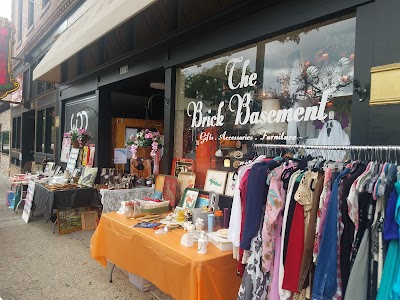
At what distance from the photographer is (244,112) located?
142 inches

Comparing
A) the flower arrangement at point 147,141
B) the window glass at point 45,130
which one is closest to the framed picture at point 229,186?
the flower arrangement at point 147,141

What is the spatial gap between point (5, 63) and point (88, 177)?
22.9ft

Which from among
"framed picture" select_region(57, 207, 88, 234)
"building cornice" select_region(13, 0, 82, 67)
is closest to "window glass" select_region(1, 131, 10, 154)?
"building cornice" select_region(13, 0, 82, 67)

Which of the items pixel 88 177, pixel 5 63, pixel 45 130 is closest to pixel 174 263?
pixel 88 177

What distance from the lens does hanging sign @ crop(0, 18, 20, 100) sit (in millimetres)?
10188

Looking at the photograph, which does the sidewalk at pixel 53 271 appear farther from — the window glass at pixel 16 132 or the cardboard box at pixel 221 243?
the window glass at pixel 16 132

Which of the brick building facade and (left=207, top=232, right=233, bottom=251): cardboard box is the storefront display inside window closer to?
(left=207, top=232, right=233, bottom=251): cardboard box

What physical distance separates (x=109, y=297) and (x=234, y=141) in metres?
2.34

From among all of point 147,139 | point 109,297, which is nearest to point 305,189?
point 109,297

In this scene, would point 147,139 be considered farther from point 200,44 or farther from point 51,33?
point 51,33

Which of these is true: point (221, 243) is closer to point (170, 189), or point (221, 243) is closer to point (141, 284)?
point (141, 284)

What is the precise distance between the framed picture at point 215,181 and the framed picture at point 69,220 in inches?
132

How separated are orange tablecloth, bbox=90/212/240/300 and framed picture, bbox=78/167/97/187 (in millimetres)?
2968

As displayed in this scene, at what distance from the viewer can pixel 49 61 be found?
6.48 meters
